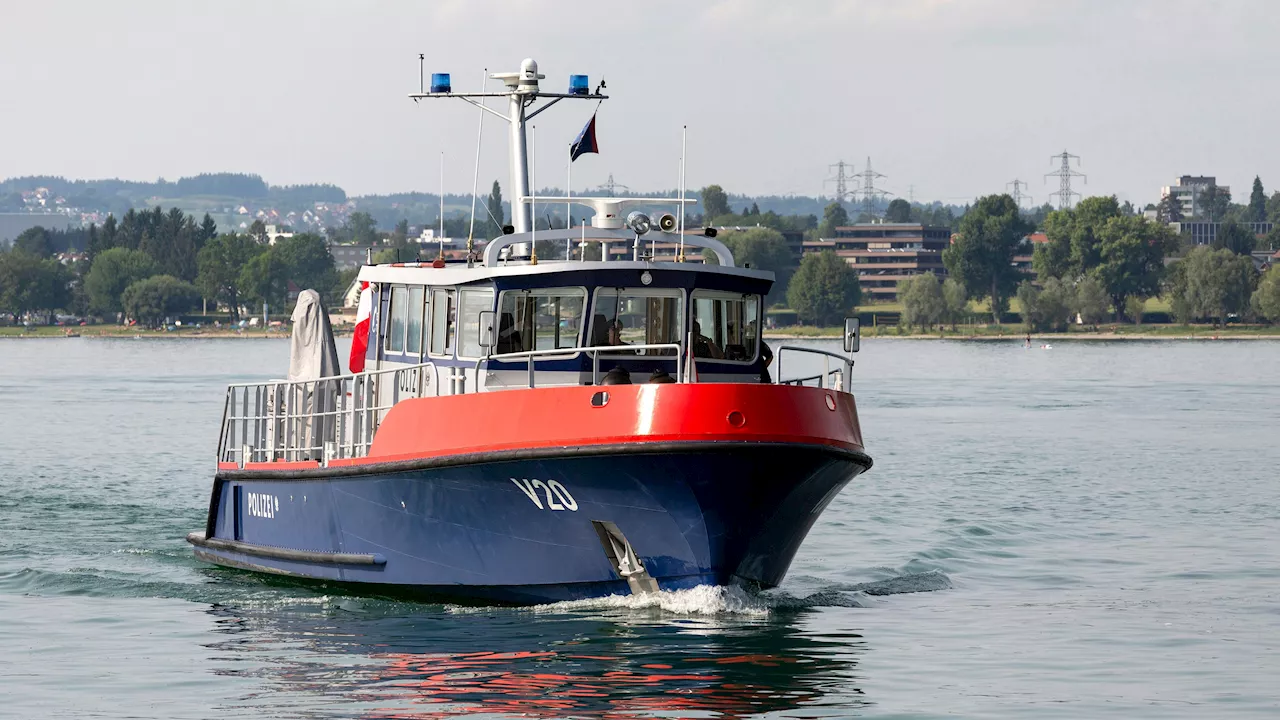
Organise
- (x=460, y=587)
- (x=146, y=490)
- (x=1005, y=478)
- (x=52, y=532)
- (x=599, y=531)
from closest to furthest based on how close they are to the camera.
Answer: (x=599, y=531), (x=460, y=587), (x=52, y=532), (x=146, y=490), (x=1005, y=478)

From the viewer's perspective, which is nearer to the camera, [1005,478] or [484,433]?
[484,433]

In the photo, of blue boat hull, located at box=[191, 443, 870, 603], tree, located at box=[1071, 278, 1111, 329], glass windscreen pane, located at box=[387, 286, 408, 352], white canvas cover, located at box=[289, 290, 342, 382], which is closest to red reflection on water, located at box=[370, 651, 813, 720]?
blue boat hull, located at box=[191, 443, 870, 603]

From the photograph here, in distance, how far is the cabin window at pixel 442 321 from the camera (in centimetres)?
1873

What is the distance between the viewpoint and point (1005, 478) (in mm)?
36875

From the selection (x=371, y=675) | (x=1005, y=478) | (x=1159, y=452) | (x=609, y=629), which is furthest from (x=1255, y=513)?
(x=371, y=675)

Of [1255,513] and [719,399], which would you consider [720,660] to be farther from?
[1255,513]

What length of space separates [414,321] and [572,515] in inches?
138

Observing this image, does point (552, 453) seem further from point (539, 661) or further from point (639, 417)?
point (539, 661)

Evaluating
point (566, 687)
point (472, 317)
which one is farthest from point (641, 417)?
point (472, 317)

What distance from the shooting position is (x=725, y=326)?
735 inches

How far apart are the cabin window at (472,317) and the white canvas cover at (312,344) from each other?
135 inches

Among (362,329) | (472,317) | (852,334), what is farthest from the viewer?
(362,329)

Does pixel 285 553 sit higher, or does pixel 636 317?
pixel 636 317

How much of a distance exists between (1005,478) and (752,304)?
19.2m
